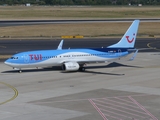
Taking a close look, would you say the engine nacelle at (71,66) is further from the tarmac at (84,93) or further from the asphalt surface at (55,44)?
the asphalt surface at (55,44)

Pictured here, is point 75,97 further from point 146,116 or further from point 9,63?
point 9,63

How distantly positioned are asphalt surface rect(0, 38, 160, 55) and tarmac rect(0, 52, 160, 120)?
2297 centimetres

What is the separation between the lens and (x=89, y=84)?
56500 mm

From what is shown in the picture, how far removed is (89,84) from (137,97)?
31.8 feet

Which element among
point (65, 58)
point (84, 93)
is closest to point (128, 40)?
point (65, 58)

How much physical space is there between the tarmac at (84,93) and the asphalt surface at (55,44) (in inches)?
904

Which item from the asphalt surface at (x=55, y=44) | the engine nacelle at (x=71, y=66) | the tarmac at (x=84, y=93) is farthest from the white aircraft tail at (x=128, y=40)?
the asphalt surface at (x=55, y=44)

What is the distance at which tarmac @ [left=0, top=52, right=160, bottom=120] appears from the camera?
41375 mm

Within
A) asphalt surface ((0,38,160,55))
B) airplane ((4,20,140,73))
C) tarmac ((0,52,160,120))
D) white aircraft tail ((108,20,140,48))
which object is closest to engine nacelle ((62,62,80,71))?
airplane ((4,20,140,73))

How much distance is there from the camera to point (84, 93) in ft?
167

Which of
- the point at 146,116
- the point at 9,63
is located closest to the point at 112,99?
the point at 146,116

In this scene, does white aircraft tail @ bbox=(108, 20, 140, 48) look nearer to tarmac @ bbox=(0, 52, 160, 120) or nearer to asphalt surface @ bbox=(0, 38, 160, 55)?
tarmac @ bbox=(0, 52, 160, 120)

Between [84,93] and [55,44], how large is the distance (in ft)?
174

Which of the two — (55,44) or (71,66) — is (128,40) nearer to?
(71,66)
